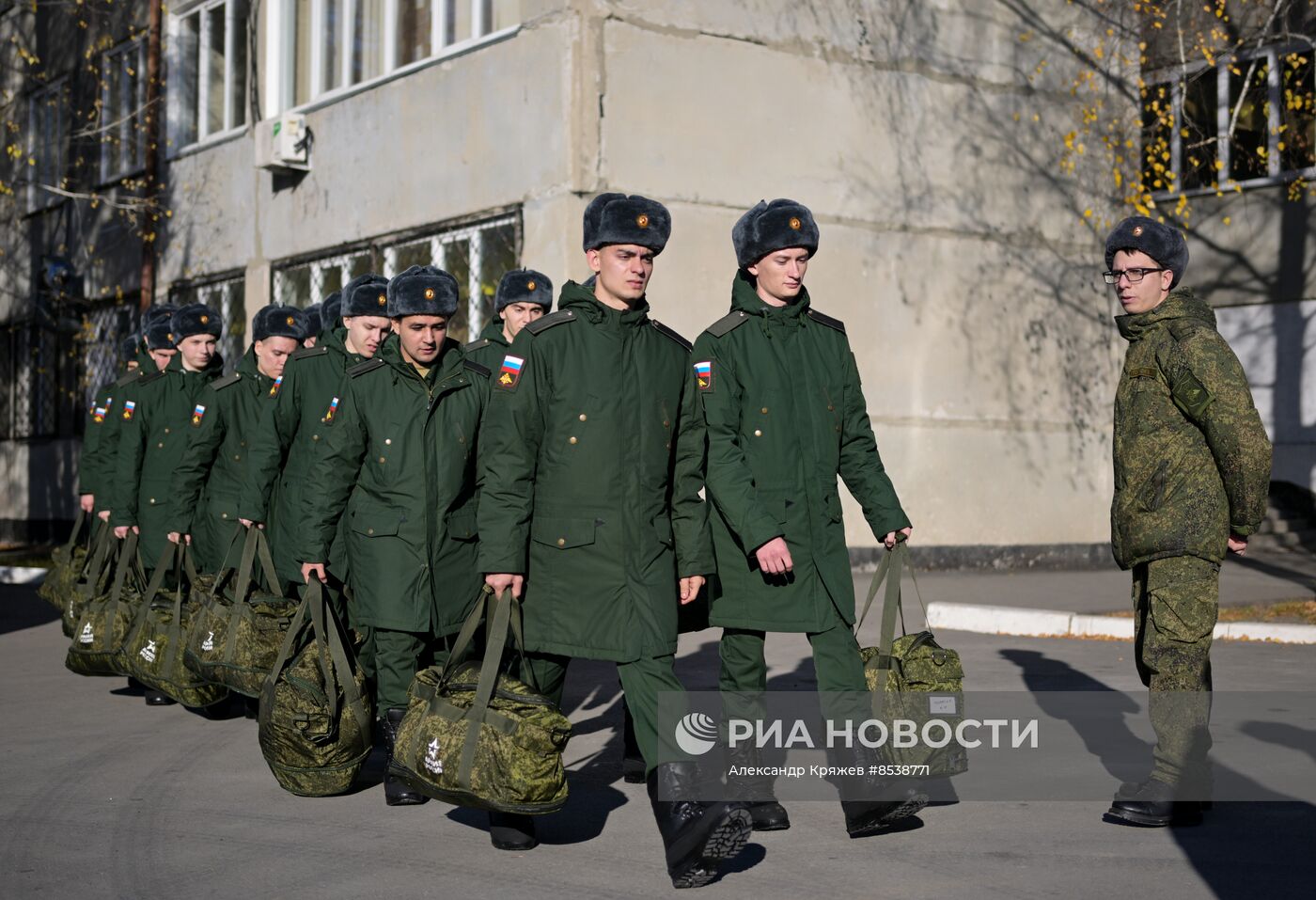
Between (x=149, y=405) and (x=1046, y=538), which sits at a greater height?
(x=149, y=405)

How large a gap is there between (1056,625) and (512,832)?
7.25 metres

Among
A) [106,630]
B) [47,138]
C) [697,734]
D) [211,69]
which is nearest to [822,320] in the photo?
[697,734]

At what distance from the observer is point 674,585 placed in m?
5.32

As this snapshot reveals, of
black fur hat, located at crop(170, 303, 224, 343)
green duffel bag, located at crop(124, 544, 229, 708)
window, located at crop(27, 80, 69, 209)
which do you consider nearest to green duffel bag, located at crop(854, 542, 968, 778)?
green duffel bag, located at crop(124, 544, 229, 708)

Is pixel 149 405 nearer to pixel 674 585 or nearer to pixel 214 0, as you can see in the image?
pixel 674 585

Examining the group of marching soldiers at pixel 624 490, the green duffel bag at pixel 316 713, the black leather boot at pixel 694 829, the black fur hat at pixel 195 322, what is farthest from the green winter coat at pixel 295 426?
the black leather boot at pixel 694 829

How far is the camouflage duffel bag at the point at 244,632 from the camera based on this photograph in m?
7.50

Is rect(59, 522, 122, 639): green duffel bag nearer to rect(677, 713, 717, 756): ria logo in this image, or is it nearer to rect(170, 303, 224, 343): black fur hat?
rect(170, 303, 224, 343): black fur hat

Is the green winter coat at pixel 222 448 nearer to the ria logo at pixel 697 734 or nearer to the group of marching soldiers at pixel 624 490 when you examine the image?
the group of marching soldiers at pixel 624 490

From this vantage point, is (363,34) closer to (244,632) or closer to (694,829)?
(244,632)

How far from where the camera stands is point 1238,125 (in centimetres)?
2011

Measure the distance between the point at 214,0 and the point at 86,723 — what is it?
50.5ft

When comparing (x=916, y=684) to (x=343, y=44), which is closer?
(x=916, y=684)

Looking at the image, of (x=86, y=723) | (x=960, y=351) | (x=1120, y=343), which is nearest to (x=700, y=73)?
(x=960, y=351)
